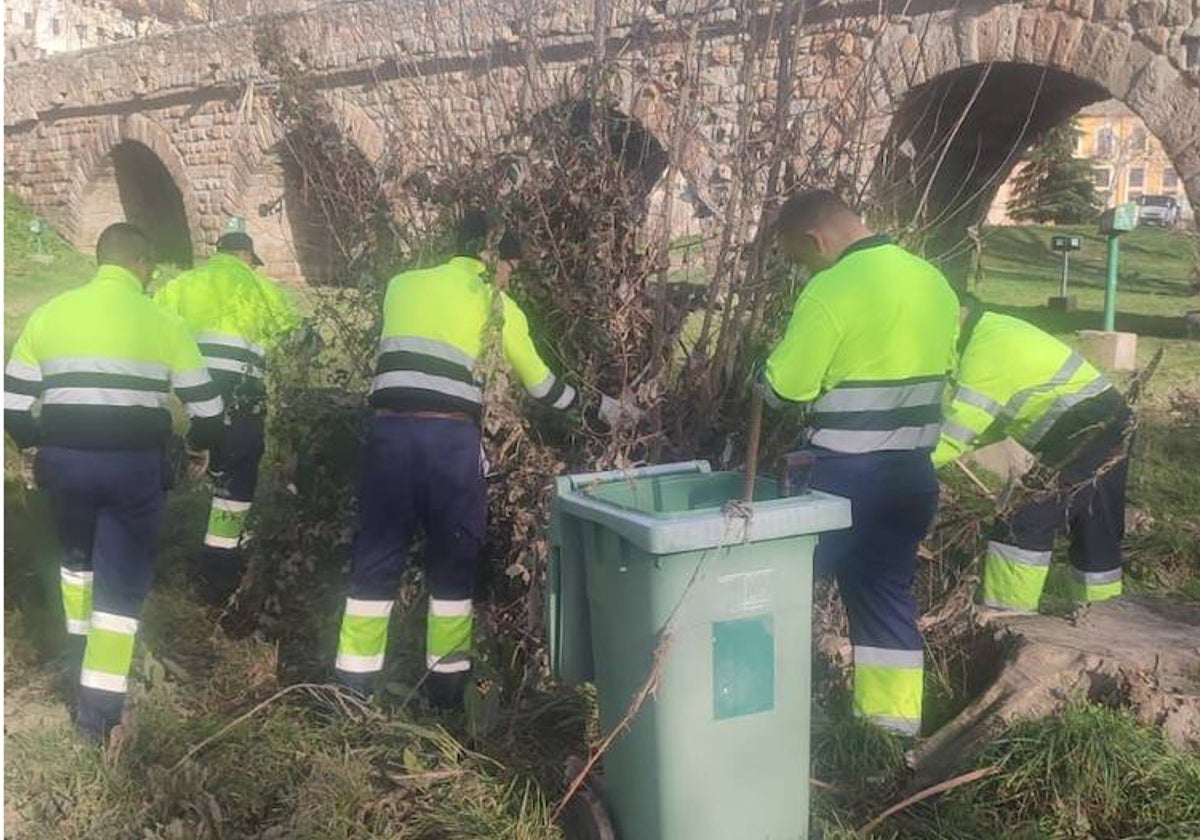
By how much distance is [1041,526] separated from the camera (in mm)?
4867

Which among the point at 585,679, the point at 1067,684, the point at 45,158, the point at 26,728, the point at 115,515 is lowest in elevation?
the point at 26,728

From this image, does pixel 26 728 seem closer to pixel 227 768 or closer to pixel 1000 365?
pixel 227 768

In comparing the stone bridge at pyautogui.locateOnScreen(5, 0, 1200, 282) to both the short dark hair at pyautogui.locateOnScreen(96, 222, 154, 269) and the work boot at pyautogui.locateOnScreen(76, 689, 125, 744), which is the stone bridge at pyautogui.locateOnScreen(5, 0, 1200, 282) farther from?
the work boot at pyautogui.locateOnScreen(76, 689, 125, 744)

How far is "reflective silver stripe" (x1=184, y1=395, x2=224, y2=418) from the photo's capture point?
15.4 ft

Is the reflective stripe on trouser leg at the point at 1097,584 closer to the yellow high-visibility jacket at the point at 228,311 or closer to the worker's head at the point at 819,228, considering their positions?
the worker's head at the point at 819,228

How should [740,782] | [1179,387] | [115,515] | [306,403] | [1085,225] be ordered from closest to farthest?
[740,782]
[115,515]
[306,403]
[1179,387]
[1085,225]

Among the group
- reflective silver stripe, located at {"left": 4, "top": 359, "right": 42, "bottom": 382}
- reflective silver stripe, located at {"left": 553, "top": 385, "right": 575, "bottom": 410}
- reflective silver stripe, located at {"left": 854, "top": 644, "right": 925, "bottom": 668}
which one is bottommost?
reflective silver stripe, located at {"left": 854, "top": 644, "right": 925, "bottom": 668}

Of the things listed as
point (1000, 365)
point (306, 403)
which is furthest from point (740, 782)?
point (306, 403)

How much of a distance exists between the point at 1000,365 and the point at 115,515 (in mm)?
3435

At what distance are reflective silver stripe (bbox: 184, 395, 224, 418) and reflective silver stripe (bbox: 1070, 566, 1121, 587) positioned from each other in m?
3.77

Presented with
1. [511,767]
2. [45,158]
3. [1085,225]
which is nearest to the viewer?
[511,767]

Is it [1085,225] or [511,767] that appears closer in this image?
[511,767]

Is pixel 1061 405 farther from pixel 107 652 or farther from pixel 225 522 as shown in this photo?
pixel 225 522

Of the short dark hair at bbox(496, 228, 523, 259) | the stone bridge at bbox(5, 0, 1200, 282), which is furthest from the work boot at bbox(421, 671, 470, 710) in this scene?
the stone bridge at bbox(5, 0, 1200, 282)
